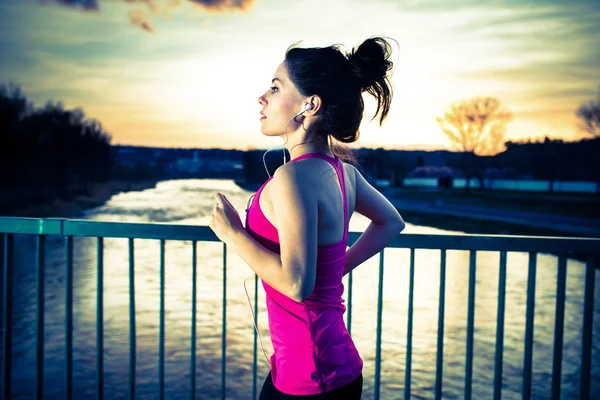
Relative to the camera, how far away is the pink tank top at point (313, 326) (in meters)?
1.19

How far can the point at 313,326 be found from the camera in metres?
1.19

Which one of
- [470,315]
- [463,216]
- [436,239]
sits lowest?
[463,216]

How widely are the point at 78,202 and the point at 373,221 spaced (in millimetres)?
60530

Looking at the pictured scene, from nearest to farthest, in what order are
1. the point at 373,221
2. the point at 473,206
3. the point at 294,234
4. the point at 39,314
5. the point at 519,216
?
the point at 294,234 < the point at 373,221 < the point at 39,314 < the point at 519,216 < the point at 473,206

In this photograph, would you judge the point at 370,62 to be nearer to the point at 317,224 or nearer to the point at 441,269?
the point at 317,224

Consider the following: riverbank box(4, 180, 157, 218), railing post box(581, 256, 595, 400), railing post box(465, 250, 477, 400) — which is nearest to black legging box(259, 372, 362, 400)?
railing post box(465, 250, 477, 400)

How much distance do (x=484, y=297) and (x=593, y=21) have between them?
166 ft

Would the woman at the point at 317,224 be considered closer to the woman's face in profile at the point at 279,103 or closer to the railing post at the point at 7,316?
the woman's face in profile at the point at 279,103

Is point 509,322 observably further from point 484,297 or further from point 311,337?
point 311,337

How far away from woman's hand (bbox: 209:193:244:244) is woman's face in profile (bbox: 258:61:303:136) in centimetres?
22

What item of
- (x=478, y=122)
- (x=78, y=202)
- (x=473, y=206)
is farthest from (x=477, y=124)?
(x=78, y=202)

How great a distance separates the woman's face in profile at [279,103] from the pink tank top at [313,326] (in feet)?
0.44

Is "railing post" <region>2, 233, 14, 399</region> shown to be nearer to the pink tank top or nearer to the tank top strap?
the pink tank top

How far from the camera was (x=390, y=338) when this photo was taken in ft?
27.8
